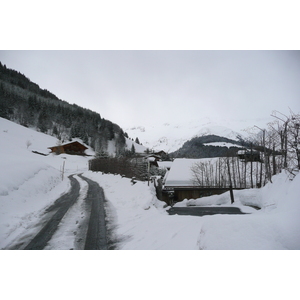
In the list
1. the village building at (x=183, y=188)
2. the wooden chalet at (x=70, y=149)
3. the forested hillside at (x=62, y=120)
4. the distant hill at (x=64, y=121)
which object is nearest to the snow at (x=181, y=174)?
the village building at (x=183, y=188)

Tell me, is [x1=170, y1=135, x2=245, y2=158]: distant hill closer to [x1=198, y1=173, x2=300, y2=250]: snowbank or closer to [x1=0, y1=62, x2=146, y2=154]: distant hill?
[x1=198, y1=173, x2=300, y2=250]: snowbank

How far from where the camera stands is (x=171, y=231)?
13.2 feet

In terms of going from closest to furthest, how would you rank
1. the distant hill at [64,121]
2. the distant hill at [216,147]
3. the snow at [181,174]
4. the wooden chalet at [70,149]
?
1. the snow at [181,174]
2. the distant hill at [216,147]
3. the wooden chalet at [70,149]
4. the distant hill at [64,121]

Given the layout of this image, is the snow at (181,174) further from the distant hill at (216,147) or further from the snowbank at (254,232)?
the snowbank at (254,232)

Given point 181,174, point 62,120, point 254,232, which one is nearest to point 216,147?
Result: point 181,174

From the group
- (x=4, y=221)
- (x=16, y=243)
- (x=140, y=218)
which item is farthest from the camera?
(x=140, y=218)

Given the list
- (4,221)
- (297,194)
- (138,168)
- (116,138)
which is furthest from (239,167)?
(116,138)

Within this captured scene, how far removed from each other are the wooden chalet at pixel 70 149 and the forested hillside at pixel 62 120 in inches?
236

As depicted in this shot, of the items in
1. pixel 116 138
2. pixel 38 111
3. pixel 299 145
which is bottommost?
pixel 299 145

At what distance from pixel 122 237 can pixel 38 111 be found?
72185 mm

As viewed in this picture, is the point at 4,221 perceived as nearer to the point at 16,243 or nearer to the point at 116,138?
the point at 16,243

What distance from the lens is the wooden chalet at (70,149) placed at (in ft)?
145

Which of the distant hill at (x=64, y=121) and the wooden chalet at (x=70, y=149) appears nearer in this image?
the wooden chalet at (x=70, y=149)

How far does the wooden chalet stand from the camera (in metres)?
44.1
